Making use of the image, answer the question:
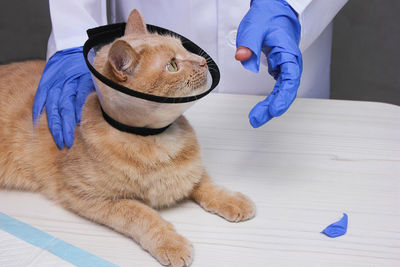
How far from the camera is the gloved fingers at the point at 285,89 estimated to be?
1.03m

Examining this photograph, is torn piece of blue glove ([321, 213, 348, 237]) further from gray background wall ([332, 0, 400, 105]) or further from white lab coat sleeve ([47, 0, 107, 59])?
gray background wall ([332, 0, 400, 105])

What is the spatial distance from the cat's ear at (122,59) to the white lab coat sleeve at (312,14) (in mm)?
573

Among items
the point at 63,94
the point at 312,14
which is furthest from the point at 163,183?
the point at 312,14

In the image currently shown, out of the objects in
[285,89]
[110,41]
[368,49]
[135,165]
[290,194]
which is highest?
[110,41]

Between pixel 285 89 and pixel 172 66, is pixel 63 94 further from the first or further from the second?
pixel 285 89

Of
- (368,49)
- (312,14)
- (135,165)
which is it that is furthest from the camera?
(368,49)

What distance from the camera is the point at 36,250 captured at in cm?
86

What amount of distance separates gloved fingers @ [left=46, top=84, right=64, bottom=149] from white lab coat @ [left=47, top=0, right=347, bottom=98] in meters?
0.33

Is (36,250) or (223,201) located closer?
(36,250)

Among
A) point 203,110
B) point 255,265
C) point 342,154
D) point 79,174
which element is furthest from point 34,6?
point 255,265

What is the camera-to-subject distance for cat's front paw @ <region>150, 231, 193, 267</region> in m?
0.87

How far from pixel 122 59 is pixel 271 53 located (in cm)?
42

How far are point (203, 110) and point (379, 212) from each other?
0.69 meters

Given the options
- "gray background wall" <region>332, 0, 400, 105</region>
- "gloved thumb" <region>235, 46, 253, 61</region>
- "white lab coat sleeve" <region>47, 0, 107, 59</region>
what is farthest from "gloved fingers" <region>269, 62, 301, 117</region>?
"gray background wall" <region>332, 0, 400, 105</region>
